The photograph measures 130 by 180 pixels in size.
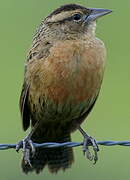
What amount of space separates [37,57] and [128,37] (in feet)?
18.3

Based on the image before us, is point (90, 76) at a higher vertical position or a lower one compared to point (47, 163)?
higher

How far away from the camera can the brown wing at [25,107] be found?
1295 cm

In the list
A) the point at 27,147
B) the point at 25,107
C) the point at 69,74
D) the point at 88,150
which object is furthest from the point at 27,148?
the point at 69,74

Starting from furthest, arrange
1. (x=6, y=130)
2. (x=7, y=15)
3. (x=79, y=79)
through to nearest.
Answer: (x=7, y=15) → (x=6, y=130) → (x=79, y=79)

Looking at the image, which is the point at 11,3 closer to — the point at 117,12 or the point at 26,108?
the point at 117,12

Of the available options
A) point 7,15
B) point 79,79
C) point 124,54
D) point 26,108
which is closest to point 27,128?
point 26,108

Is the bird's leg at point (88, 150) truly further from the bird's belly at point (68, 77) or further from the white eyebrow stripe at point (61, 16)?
the white eyebrow stripe at point (61, 16)

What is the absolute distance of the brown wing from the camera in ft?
42.5

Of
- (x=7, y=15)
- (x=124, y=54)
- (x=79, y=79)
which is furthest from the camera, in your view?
(x=7, y=15)

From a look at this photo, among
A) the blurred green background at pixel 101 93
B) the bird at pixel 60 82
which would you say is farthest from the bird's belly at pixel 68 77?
the blurred green background at pixel 101 93

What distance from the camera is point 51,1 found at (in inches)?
760

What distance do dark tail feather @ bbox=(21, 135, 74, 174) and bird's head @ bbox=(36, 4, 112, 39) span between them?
129cm

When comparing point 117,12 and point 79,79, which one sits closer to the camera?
point 79,79

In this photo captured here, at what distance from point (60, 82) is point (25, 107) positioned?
791 millimetres
